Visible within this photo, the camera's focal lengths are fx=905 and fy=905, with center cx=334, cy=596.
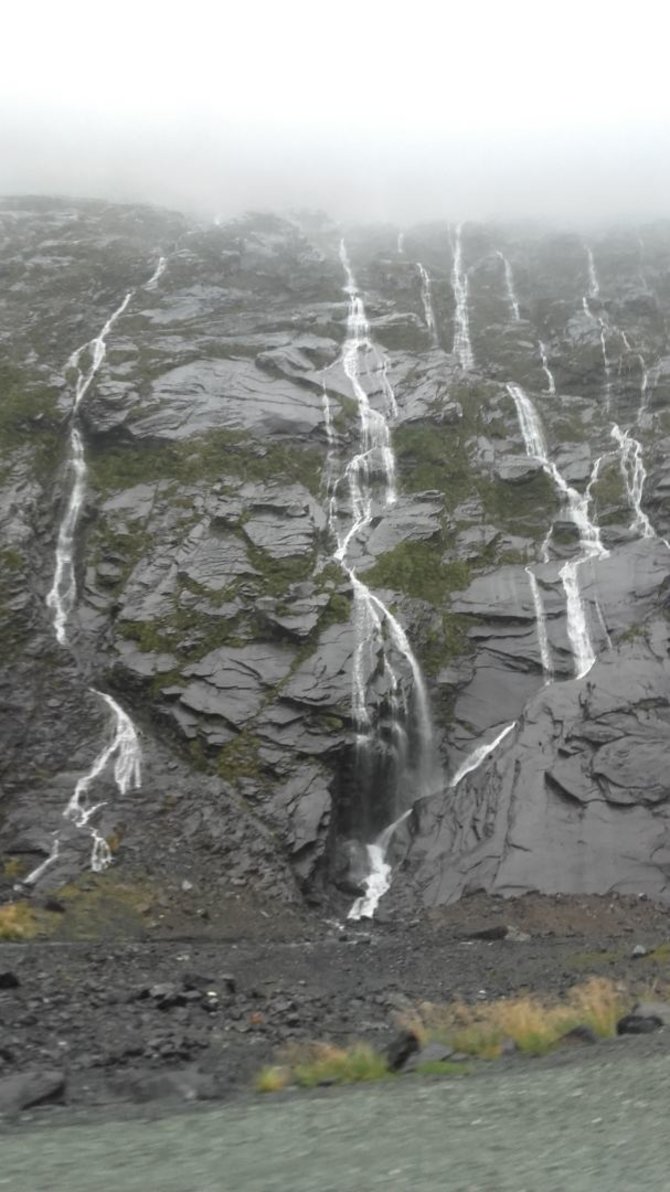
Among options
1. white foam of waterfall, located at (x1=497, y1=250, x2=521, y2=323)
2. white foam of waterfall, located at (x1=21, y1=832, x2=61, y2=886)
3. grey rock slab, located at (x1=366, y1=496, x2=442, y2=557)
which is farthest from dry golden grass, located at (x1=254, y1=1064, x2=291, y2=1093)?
white foam of waterfall, located at (x1=497, y1=250, x2=521, y2=323)

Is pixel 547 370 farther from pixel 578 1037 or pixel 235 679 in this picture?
pixel 578 1037

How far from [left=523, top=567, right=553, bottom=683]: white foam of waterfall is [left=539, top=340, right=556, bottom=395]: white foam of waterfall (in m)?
21.3

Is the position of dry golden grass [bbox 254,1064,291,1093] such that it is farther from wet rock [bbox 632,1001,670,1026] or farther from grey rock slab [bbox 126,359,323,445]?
grey rock slab [bbox 126,359,323,445]

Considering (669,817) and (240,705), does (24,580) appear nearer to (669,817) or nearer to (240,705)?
(240,705)

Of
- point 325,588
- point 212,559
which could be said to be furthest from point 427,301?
point 325,588

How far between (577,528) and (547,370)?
20.1 meters

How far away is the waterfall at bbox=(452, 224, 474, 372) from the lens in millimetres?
62219

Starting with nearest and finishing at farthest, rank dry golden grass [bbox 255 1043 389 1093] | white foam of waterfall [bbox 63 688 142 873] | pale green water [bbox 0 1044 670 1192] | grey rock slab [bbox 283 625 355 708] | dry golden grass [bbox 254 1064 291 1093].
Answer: pale green water [bbox 0 1044 670 1192]
dry golden grass [bbox 254 1064 291 1093]
dry golden grass [bbox 255 1043 389 1093]
white foam of waterfall [bbox 63 688 142 873]
grey rock slab [bbox 283 625 355 708]

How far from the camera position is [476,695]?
1414 inches

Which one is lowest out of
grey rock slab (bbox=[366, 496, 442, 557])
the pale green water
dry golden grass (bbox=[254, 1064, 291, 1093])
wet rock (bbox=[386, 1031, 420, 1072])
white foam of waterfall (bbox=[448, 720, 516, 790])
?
white foam of waterfall (bbox=[448, 720, 516, 790])

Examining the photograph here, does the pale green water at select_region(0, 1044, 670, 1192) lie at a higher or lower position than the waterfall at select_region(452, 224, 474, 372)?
lower

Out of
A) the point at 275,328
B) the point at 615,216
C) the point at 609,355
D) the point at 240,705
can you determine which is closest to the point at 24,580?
the point at 240,705

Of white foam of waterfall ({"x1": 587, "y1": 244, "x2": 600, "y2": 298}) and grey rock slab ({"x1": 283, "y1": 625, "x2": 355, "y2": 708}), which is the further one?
white foam of waterfall ({"x1": 587, "y1": 244, "x2": 600, "y2": 298})

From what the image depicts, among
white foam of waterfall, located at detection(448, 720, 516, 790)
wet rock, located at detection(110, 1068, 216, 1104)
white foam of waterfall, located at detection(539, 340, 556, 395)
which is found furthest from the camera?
white foam of waterfall, located at detection(539, 340, 556, 395)
